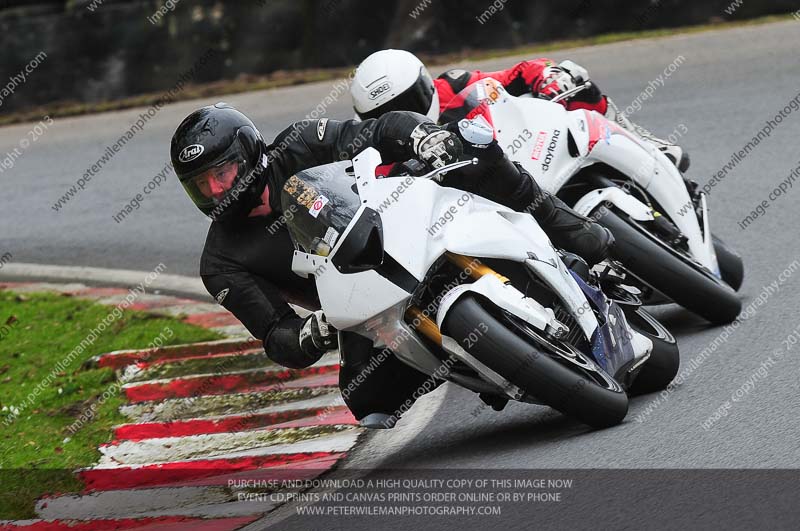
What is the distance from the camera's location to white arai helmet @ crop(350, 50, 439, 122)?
247 inches

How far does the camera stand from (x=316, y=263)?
194 inches

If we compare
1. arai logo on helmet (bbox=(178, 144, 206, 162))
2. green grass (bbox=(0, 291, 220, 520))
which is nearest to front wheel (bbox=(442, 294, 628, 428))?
arai logo on helmet (bbox=(178, 144, 206, 162))

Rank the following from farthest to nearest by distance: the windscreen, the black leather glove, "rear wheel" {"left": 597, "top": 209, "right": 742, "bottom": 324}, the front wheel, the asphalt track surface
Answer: "rear wheel" {"left": 597, "top": 209, "right": 742, "bottom": 324} < the black leather glove < the windscreen < the asphalt track surface < the front wheel

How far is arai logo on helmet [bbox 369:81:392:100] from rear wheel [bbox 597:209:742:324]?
1216 millimetres

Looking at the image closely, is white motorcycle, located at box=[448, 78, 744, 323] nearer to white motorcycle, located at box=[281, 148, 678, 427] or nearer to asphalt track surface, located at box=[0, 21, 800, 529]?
asphalt track surface, located at box=[0, 21, 800, 529]

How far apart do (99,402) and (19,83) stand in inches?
307

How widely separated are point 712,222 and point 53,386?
4339mm

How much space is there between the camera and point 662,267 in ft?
19.8

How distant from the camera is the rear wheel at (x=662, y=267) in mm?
6023

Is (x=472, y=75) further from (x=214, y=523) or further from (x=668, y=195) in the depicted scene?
(x=214, y=523)

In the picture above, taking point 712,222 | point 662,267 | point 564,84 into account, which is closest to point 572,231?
point 662,267

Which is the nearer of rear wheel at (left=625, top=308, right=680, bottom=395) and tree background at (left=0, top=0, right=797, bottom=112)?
rear wheel at (left=625, top=308, right=680, bottom=395)

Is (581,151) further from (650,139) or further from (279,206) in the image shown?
(279,206)

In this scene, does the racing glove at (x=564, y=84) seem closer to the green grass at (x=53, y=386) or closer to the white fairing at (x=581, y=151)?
the white fairing at (x=581, y=151)
